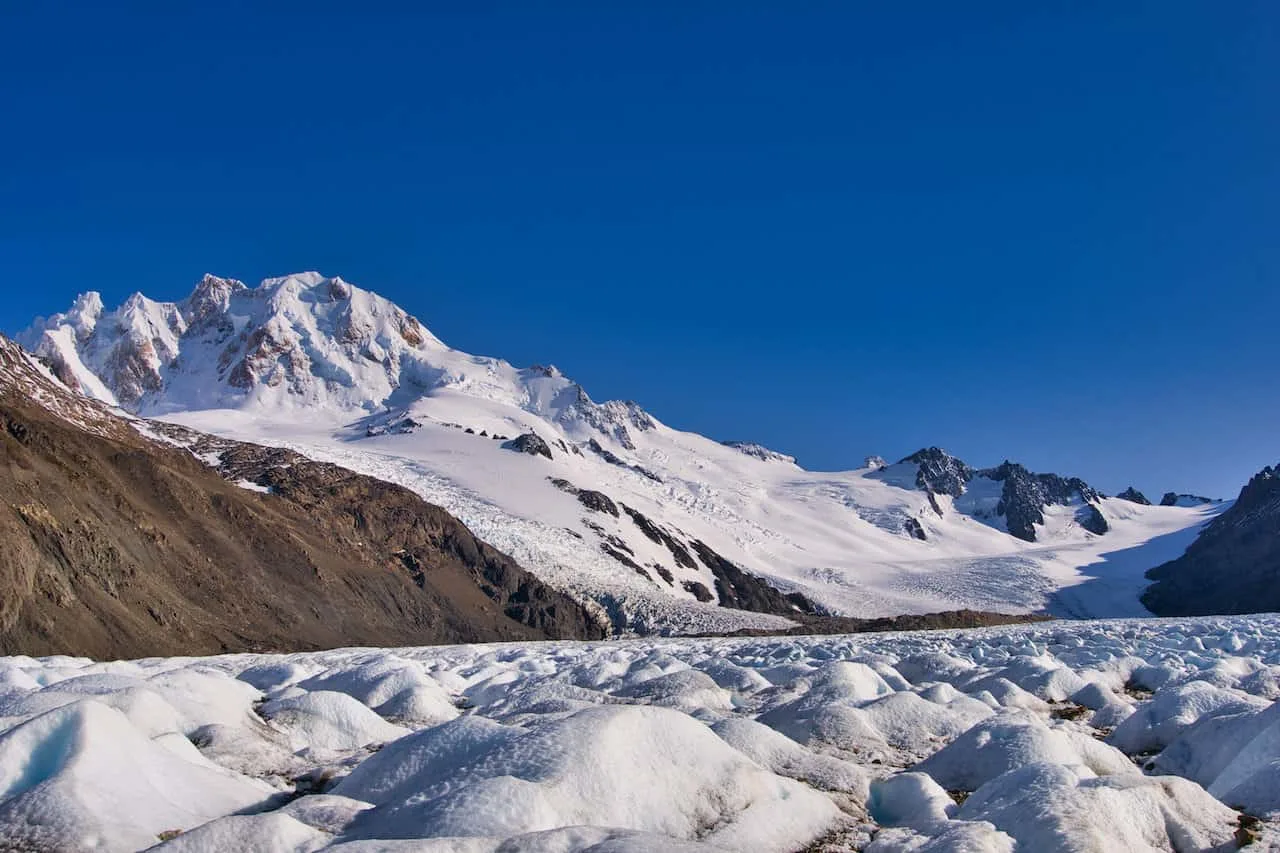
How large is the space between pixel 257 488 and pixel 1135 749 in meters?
72.7

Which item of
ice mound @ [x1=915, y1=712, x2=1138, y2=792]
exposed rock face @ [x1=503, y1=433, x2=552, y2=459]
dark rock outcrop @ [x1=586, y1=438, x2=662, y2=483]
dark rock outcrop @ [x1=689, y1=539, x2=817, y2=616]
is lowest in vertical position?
ice mound @ [x1=915, y1=712, x2=1138, y2=792]

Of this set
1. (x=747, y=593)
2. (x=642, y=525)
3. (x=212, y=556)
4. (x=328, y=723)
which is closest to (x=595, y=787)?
(x=328, y=723)

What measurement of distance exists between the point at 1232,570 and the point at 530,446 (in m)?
98.6

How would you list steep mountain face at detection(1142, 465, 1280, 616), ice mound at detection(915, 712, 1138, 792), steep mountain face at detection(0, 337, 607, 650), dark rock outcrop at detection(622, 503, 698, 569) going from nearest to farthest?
ice mound at detection(915, 712, 1138, 792) < steep mountain face at detection(0, 337, 607, 650) < dark rock outcrop at detection(622, 503, 698, 569) < steep mountain face at detection(1142, 465, 1280, 616)

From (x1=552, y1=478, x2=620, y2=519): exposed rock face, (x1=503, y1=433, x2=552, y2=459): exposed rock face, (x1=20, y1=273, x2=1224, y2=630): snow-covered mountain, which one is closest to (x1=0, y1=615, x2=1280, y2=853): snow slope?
(x1=20, y1=273, x2=1224, y2=630): snow-covered mountain

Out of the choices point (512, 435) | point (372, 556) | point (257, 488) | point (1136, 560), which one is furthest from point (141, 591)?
point (1136, 560)

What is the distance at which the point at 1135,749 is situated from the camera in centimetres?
1373

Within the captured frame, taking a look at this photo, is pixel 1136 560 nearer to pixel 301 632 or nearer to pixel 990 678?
pixel 301 632

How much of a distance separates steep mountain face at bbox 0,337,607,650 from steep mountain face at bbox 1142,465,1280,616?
8676 centimetres

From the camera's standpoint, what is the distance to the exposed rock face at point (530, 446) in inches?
5241

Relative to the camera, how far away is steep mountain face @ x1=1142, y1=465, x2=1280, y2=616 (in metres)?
115

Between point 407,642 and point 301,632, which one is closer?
point 301,632

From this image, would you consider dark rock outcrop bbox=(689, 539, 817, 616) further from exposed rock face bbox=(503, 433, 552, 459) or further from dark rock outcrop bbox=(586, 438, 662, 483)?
dark rock outcrop bbox=(586, 438, 662, 483)

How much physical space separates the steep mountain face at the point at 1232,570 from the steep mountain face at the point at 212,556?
8676 centimetres
